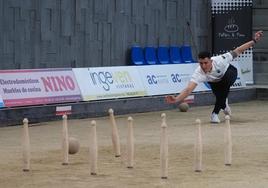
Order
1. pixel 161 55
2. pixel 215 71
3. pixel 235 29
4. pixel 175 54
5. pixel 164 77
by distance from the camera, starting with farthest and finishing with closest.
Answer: pixel 235 29 → pixel 175 54 → pixel 161 55 → pixel 164 77 → pixel 215 71

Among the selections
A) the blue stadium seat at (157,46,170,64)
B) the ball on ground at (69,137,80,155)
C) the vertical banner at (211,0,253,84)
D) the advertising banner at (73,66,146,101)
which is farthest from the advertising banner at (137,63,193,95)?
the ball on ground at (69,137,80,155)

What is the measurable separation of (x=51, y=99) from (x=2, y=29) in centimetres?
272

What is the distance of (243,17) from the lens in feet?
90.5

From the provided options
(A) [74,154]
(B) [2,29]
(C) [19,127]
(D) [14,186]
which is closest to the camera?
(D) [14,186]

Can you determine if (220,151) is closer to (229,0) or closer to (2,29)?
(2,29)

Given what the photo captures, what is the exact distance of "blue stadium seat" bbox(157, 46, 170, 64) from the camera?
25528mm

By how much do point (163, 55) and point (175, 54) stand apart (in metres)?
0.69

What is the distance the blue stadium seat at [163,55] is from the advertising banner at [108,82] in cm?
390

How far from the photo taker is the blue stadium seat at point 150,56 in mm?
24906

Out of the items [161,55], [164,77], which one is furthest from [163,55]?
[164,77]

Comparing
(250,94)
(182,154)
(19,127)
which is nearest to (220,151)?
(182,154)

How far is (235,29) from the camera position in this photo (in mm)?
27406

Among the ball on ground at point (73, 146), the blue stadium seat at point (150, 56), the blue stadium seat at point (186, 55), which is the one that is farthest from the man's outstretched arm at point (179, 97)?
the blue stadium seat at point (186, 55)

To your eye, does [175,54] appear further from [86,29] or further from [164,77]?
[86,29]
